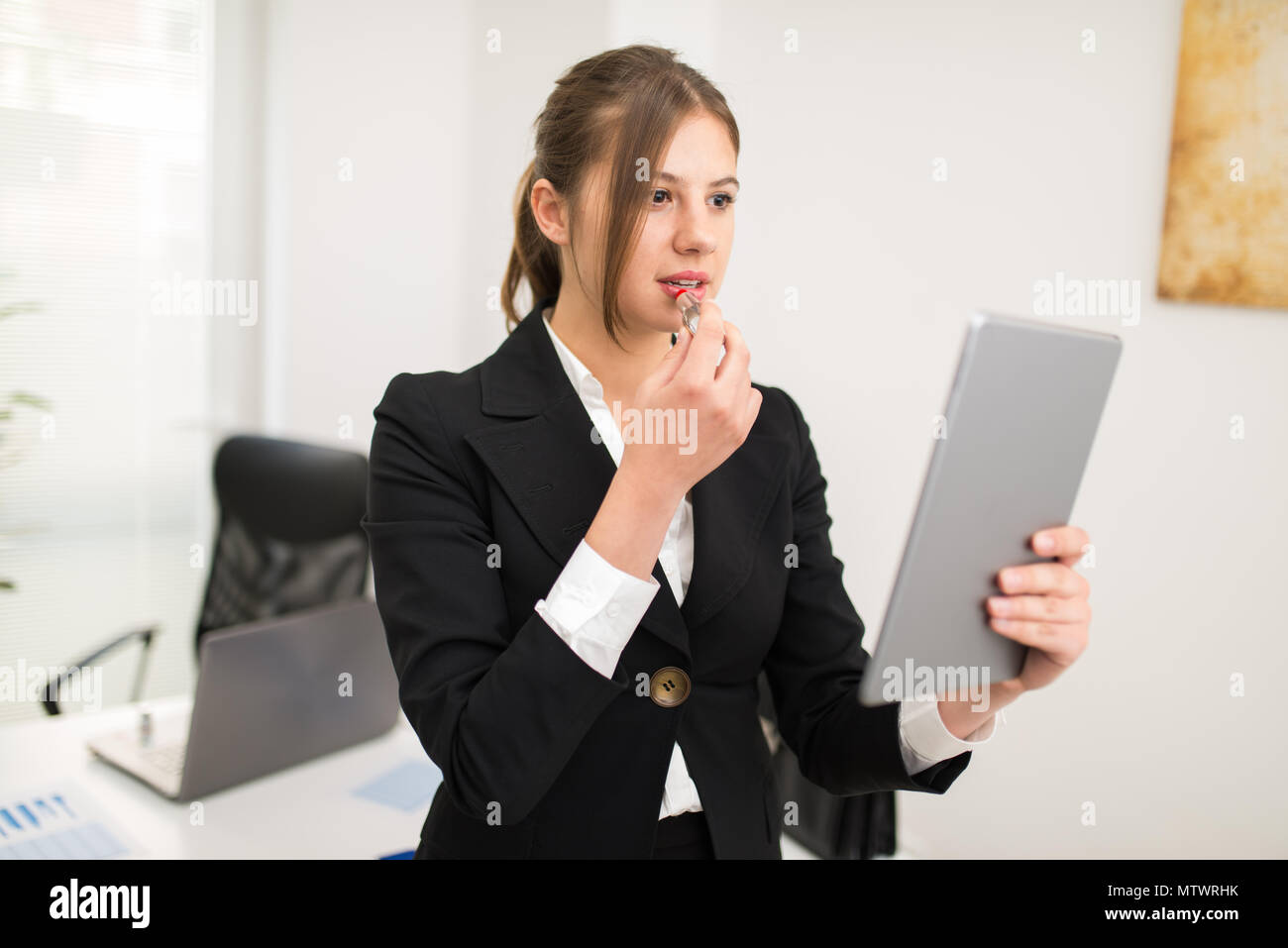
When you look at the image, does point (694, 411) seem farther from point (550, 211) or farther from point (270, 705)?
point (270, 705)

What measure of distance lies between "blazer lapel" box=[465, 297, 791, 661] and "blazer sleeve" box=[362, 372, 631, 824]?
0.06 m

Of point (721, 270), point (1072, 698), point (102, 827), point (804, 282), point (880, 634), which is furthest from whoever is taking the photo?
point (804, 282)

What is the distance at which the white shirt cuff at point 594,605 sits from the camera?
0.86 meters

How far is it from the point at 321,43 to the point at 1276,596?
9.24 ft

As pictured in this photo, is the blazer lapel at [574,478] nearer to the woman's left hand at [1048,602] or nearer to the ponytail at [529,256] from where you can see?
the ponytail at [529,256]

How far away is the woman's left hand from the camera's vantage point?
76cm

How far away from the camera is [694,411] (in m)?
0.88

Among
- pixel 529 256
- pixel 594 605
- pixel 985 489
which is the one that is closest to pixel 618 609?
pixel 594 605

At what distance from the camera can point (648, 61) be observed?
1089 mm

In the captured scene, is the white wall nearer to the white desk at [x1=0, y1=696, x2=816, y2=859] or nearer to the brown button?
the white desk at [x1=0, y1=696, x2=816, y2=859]

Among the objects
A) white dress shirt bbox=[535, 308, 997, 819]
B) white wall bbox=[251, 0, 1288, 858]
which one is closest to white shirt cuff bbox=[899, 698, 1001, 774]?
white dress shirt bbox=[535, 308, 997, 819]

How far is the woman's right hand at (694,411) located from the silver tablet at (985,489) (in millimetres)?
228

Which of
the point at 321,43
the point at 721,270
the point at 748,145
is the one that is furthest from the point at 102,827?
the point at 321,43
